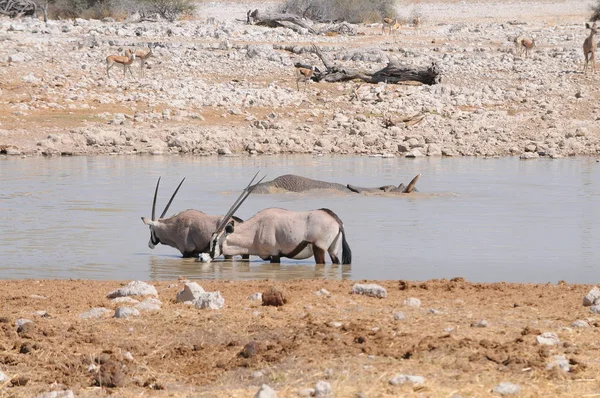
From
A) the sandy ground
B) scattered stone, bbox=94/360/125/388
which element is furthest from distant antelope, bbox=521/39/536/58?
scattered stone, bbox=94/360/125/388

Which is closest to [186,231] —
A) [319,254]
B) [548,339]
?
[319,254]

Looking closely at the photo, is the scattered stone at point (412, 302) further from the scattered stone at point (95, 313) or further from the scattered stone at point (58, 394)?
the scattered stone at point (58, 394)

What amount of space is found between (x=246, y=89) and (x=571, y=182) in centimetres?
826

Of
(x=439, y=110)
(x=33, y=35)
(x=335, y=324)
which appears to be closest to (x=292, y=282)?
(x=335, y=324)

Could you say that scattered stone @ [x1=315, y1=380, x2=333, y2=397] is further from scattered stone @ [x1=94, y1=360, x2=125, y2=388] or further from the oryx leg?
the oryx leg

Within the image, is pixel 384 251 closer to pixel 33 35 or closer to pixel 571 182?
pixel 571 182

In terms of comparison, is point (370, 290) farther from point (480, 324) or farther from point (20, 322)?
point (20, 322)

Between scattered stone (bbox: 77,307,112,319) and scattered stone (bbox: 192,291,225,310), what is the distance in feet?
1.55

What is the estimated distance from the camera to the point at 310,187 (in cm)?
1275

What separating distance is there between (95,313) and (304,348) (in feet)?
4.50

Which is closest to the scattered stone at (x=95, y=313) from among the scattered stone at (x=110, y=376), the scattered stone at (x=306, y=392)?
the scattered stone at (x=110, y=376)

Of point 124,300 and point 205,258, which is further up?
point 124,300

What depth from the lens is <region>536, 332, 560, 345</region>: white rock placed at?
4884 mm

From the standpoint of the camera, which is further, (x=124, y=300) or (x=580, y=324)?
(x=124, y=300)
